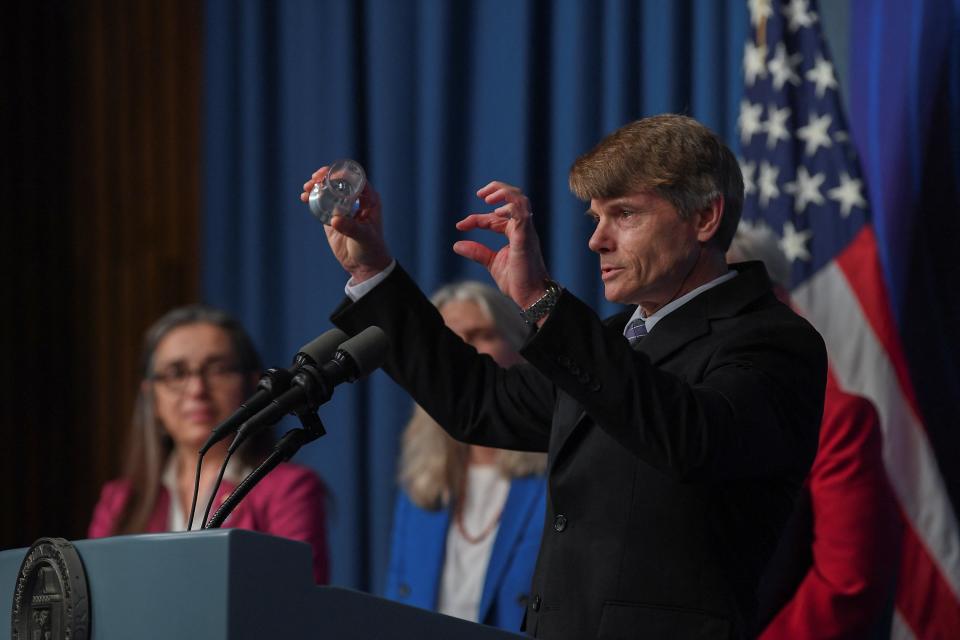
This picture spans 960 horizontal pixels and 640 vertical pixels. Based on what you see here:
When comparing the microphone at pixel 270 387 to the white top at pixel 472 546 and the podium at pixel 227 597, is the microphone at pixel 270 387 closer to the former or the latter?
the podium at pixel 227 597

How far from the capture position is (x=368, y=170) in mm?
4785

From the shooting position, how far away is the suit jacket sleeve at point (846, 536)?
2.87 metres

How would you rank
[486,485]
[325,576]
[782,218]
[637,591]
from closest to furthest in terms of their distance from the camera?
[637,591] < [325,576] < [486,485] < [782,218]

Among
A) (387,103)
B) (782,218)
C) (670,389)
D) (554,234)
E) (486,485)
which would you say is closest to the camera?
(670,389)

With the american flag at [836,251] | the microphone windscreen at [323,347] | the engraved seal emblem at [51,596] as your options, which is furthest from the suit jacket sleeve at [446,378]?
the american flag at [836,251]

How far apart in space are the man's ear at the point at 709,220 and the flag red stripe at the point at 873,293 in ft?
5.40

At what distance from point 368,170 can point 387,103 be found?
243 mm

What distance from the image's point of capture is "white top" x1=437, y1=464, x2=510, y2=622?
3.28 metres

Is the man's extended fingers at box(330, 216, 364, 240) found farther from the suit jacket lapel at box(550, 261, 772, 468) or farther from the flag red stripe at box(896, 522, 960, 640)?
the flag red stripe at box(896, 522, 960, 640)

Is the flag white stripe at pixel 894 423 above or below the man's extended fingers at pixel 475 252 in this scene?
below

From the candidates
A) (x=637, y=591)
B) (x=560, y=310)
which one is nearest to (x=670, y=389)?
(x=560, y=310)

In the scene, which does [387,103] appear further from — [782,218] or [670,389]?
[670,389]

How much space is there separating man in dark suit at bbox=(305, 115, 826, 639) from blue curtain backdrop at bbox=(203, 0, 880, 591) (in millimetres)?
2109

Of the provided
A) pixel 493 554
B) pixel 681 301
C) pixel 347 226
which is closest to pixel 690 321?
pixel 681 301
